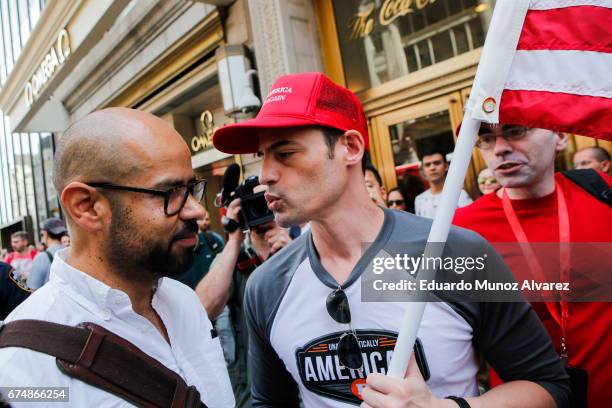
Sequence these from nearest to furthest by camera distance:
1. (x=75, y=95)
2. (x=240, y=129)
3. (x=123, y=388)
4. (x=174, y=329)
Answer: (x=123, y=388)
(x=174, y=329)
(x=240, y=129)
(x=75, y=95)

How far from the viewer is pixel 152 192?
1.40 m

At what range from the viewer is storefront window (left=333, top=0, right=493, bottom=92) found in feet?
16.1

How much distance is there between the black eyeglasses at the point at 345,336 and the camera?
56.9 inches

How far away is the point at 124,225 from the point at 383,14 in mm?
5082

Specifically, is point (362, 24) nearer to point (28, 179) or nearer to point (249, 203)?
point (249, 203)

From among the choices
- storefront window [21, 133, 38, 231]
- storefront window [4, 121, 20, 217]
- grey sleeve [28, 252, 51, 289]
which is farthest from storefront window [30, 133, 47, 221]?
Answer: grey sleeve [28, 252, 51, 289]

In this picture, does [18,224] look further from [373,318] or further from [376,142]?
[373,318]

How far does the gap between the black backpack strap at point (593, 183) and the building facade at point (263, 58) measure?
8.42 feet

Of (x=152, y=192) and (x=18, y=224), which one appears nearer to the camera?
(x=152, y=192)

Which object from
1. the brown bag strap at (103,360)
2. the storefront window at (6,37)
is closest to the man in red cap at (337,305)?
the brown bag strap at (103,360)

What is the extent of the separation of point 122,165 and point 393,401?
103cm

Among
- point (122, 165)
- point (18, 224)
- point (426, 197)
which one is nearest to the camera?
point (122, 165)

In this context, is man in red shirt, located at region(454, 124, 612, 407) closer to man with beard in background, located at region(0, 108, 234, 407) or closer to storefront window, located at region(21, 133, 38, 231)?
man with beard in background, located at region(0, 108, 234, 407)

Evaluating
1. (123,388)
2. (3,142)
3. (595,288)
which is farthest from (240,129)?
(3,142)
